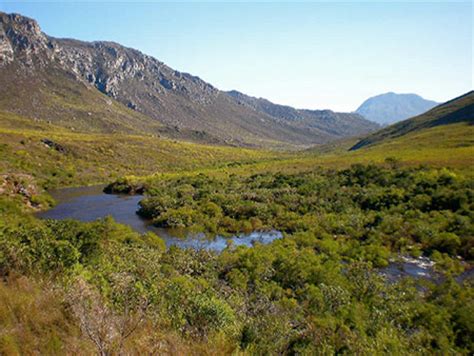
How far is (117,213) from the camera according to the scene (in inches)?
2126

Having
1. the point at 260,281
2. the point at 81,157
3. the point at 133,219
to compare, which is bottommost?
the point at 133,219

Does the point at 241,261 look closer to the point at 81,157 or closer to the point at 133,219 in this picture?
the point at 133,219

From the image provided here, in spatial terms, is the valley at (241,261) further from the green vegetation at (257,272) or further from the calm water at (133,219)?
the calm water at (133,219)

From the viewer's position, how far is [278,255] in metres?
30.6

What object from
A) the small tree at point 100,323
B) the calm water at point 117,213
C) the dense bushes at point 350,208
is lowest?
the calm water at point 117,213

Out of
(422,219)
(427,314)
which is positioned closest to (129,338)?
(427,314)

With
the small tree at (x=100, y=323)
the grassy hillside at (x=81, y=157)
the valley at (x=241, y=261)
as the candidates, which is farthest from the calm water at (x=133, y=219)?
the small tree at (x=100, y=323)

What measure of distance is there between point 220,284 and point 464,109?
150627 millimetres

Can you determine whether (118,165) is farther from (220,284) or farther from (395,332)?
(395,332)

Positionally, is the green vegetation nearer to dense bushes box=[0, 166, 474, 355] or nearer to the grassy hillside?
dense bushes box=[0, 166, 474, 355]

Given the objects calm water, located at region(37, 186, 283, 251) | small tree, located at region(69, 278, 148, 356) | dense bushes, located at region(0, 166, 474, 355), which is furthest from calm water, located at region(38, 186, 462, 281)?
small tree, located at region(69, 278, 148, 356)

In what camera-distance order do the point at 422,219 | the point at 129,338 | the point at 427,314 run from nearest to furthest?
the point at 129,338
the point at 427,314
the point at 422,219

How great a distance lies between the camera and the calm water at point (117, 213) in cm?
4047

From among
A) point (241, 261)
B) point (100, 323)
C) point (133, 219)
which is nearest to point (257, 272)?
point (241, 261)
